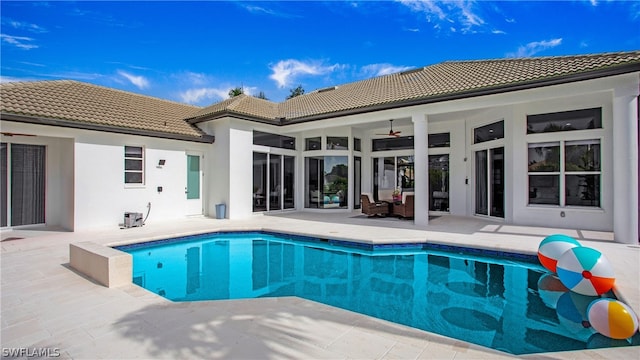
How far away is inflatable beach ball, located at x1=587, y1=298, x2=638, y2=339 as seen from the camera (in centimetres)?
353

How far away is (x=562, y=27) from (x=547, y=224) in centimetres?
647

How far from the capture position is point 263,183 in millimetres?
13125

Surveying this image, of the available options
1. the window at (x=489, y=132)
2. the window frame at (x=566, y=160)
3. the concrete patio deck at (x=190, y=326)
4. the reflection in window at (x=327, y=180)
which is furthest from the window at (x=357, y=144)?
the concrete patio deck at (x=190, y=326)

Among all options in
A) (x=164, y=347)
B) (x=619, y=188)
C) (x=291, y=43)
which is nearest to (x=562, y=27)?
(x=619, y=188)

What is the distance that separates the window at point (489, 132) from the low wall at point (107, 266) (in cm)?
1143

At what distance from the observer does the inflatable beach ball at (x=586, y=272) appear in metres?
4.57

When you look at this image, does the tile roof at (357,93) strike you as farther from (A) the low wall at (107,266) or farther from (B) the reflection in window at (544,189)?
(A) the low wall at (107,266)

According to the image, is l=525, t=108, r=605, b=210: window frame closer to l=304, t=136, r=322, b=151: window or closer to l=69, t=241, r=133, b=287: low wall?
l=304, t=136, r=322, b=151: window

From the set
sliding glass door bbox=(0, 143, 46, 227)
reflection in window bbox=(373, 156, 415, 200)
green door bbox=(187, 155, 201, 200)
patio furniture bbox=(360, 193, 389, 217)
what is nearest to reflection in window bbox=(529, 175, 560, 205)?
reflection in window bbox=(373, 156, 415, 200)

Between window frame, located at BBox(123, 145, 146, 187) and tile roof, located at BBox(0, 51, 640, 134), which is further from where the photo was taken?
window frame, located at BBox(123, 145, 146, 187)

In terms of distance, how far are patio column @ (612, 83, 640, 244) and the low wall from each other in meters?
10.5

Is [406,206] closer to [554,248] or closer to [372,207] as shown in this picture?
[372,207]

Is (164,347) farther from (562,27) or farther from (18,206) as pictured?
(562,27)

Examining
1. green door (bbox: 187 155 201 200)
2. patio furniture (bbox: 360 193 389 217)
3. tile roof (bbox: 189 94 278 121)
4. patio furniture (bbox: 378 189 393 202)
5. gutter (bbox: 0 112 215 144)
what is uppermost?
tile roof (bbox: 189 94 278 121)
